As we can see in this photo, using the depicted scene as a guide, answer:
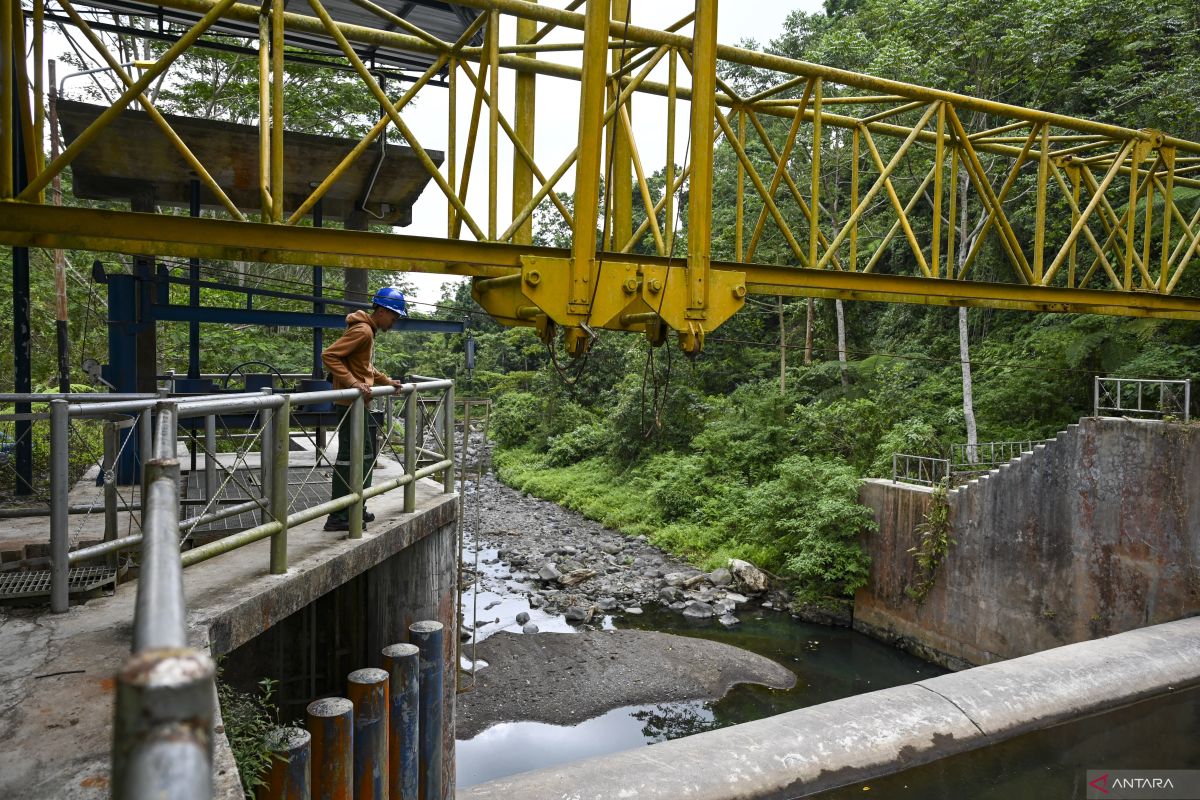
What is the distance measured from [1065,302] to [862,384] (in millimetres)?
14851

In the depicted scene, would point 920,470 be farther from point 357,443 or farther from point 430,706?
point 357,443

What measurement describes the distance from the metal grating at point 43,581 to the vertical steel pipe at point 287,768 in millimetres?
1234

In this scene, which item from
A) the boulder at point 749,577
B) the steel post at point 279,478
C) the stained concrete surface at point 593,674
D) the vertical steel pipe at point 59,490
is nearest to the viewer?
the vertical steel pipe at point 59,490

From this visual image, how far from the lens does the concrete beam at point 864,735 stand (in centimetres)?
487

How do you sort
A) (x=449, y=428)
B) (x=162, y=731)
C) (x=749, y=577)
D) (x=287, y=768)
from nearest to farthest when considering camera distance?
(x=162, y=731) < (x=287, y=768) < (x=449, y=428) < (x=749, y=577)

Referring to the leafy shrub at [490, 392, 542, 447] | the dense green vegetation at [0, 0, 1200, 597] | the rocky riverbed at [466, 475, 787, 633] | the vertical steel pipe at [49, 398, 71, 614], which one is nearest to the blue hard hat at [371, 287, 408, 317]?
the vertical steel pipe at [49, 398, 71, 614]

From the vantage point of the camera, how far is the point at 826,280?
631 centimetres

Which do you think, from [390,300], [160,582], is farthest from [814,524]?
[160,582]

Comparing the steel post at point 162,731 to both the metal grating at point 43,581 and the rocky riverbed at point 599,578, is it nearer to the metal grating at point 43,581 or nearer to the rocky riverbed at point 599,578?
the metal grating at point 43,581

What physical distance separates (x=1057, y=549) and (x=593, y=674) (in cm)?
780

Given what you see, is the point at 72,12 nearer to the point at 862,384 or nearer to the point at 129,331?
the point at 129,331

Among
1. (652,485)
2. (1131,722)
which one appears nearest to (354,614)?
(1131,722)

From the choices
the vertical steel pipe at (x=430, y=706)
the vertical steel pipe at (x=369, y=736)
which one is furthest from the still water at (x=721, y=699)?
the vertical steel pipe at (x=369, y=736)

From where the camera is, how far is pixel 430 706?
5.86 metres
